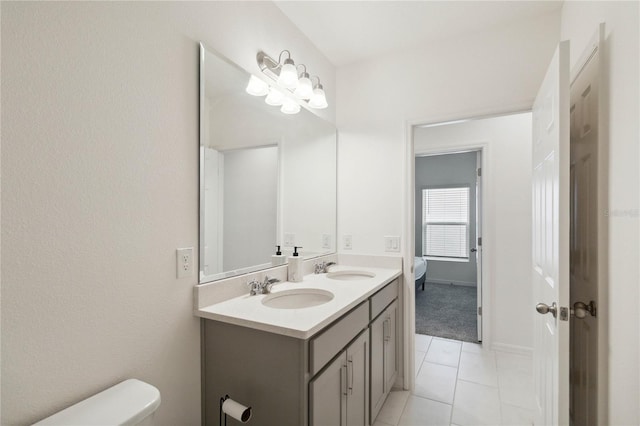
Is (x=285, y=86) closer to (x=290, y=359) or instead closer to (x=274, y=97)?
(x=274, y=97)

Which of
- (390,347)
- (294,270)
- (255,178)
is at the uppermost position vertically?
(255,178)

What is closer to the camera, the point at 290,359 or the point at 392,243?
the point at 290,359

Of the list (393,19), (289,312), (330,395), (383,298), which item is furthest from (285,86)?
(330,395)

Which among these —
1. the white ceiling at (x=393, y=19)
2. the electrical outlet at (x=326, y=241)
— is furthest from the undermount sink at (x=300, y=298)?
the white ceiling at (x=393, y=19)

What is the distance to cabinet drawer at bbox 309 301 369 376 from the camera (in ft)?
3.88

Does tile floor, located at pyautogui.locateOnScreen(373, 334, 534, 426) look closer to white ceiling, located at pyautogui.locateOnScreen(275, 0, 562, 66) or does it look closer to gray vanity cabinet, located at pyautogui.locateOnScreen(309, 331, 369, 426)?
gray vanity cabinet, located at pyautogui.locateOnScreen(309, 331, 369, 426)

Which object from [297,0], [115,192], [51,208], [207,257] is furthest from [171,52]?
[297,0]

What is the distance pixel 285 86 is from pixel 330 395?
67.0 inches

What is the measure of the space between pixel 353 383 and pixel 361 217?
1.25 meters

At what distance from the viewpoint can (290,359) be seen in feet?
3.75

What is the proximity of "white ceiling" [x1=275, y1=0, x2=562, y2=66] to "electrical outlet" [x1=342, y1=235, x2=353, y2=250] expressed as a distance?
1461 mm

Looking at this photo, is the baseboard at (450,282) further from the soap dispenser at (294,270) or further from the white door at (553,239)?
the soap dispenser at (294,270)

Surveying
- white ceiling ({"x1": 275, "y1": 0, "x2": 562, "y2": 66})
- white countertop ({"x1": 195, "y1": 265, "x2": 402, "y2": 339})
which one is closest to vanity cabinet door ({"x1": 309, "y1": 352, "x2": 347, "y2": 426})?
white countertop ({"x1": 195, "y1": 265, "x2": 402, "y2": 339})

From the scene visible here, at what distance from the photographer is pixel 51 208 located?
0.88 metres
